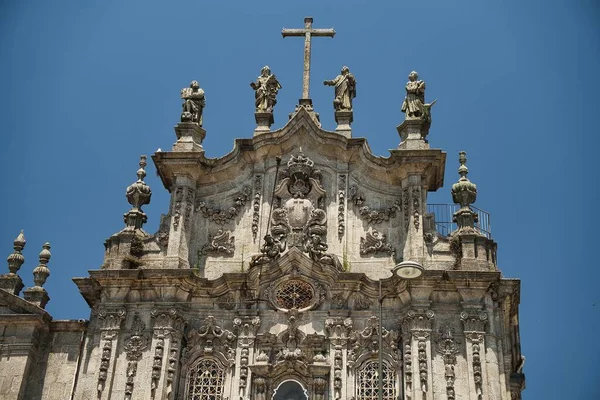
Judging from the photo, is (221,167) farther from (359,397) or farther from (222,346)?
(359,397)

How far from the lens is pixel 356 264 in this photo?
74.8 ft

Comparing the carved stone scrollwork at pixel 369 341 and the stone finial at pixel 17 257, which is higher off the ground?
the stone finial at pixel 17 257

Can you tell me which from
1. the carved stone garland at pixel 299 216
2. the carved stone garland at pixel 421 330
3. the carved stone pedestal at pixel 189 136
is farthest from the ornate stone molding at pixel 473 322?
the carved stone pedestal at pixel 189 136

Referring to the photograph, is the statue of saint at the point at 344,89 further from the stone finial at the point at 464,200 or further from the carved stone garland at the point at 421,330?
the carved stone garland at the point at 421,330

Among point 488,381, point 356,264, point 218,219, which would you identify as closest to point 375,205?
point 356,264

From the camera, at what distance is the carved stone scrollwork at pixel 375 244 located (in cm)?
2295

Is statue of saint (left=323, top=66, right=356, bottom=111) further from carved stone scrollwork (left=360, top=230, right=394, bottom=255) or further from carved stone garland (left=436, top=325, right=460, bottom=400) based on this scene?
carved stone garland (left=436, top=325, right=460, bottom=400)

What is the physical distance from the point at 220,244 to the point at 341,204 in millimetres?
3031

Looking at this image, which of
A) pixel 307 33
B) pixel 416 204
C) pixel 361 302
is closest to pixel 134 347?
pixel 361 302

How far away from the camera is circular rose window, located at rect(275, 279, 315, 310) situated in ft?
72.9

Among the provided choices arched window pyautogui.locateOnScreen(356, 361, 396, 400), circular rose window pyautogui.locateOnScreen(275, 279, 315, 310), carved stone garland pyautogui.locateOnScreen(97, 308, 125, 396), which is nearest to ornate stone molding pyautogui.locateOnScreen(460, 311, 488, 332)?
arched window pyautogui.locateOnScreen(356, 361, 396, 400)

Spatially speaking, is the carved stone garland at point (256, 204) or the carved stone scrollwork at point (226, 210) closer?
the carved stone garland at point (256, 204)

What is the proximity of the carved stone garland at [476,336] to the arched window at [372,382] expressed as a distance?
176 centimetres

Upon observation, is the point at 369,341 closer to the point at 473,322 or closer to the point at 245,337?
the point at 473,322
